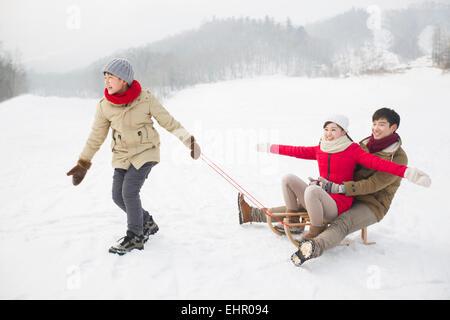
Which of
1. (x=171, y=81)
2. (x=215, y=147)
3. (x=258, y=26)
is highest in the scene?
(x=258, y=26)

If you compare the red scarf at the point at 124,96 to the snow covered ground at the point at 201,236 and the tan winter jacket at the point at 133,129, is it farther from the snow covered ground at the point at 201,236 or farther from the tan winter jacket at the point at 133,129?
the snow covered ground at the point at 201,236

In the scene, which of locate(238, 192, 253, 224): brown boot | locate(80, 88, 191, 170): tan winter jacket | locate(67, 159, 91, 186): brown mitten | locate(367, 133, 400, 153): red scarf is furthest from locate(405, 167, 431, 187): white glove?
locate(67, 159, 91, 186): brown mitten

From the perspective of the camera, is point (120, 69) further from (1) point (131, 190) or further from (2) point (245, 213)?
(2) point (245, 213)

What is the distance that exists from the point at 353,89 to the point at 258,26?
98.8 feet

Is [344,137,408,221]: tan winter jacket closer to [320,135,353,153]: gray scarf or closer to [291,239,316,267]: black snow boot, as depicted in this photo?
[320,135,353,153]: gray scarf

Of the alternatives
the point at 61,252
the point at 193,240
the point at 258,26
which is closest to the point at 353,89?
the point at 193,240

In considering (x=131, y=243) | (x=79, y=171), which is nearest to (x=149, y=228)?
(x=131, y=243)

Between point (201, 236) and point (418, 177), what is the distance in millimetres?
1942

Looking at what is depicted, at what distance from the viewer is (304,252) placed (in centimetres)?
220

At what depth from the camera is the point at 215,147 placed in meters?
7.57

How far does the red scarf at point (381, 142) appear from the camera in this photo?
97.7 inches

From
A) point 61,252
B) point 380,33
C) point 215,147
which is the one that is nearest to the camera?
point 61,252
